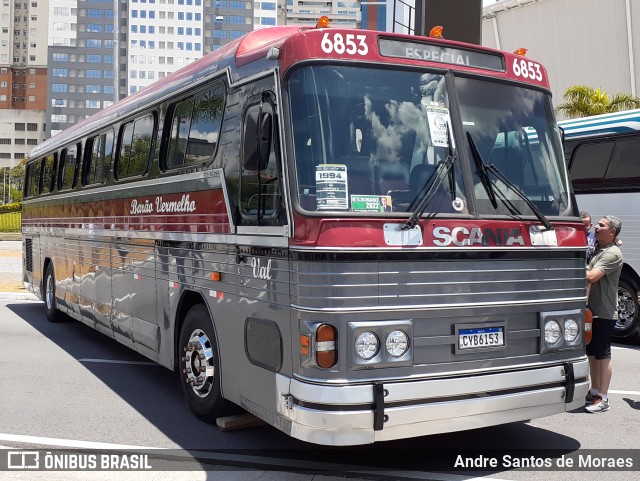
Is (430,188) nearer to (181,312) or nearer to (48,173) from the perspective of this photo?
(181,312)

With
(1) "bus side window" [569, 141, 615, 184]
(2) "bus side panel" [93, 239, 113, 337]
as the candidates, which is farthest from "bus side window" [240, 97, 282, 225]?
(1) "bus side window" [569, 141, 615, 184]

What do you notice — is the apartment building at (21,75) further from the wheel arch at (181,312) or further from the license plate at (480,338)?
the license plate at (480,338)

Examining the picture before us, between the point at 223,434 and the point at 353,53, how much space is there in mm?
3432

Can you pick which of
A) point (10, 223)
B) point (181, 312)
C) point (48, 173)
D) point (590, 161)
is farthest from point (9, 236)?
point (181, 312)

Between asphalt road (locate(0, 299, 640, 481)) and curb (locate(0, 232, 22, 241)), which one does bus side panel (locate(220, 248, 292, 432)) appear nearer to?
asphalt road (locate(0, 299, 640, 481))

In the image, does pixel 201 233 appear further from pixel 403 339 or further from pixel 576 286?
pixel 576 286

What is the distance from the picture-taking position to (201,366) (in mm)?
6832

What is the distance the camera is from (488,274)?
A: 5.46 meters

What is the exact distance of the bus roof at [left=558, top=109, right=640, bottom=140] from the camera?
12133mm

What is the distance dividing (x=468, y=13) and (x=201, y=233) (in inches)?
458

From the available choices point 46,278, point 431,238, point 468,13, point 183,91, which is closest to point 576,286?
point 431,238

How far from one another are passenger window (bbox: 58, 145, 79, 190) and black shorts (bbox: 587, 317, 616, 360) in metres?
7.92

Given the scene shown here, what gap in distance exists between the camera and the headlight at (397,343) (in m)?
5.06

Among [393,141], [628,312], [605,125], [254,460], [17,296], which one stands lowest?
[254,460]
